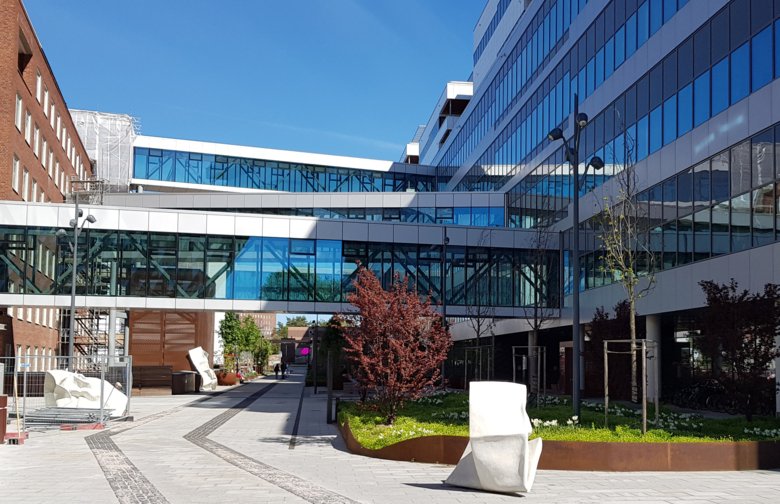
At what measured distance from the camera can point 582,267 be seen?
41.4 meters

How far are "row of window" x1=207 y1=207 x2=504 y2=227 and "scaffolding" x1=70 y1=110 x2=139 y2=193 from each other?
10.8 m

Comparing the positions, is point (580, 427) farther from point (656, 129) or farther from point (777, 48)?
point (656, 129)

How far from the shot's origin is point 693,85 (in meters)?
29.6

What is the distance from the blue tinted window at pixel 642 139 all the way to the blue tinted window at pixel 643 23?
2951mm

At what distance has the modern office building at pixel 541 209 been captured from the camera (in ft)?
88.3

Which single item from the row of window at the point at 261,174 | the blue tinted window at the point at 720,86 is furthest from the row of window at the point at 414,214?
the blue tinted window at the point at 720,86

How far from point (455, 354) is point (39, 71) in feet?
90.6

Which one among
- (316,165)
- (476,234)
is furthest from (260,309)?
(316,165)

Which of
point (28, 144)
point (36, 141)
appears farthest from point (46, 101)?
point (28, 144)

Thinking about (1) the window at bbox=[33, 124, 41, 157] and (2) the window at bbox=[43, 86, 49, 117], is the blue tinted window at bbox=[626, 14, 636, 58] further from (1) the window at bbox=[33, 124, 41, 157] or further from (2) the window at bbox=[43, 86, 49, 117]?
(2) the window at bbox=[43, 86, 49, 117]

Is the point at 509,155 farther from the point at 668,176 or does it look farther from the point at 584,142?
the point at 668,176

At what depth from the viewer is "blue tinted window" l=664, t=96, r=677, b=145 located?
30.9m

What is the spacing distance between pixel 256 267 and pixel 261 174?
33542mm

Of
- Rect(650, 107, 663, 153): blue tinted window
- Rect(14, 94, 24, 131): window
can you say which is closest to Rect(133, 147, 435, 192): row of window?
Rect(14, 94, 24, 131): window
